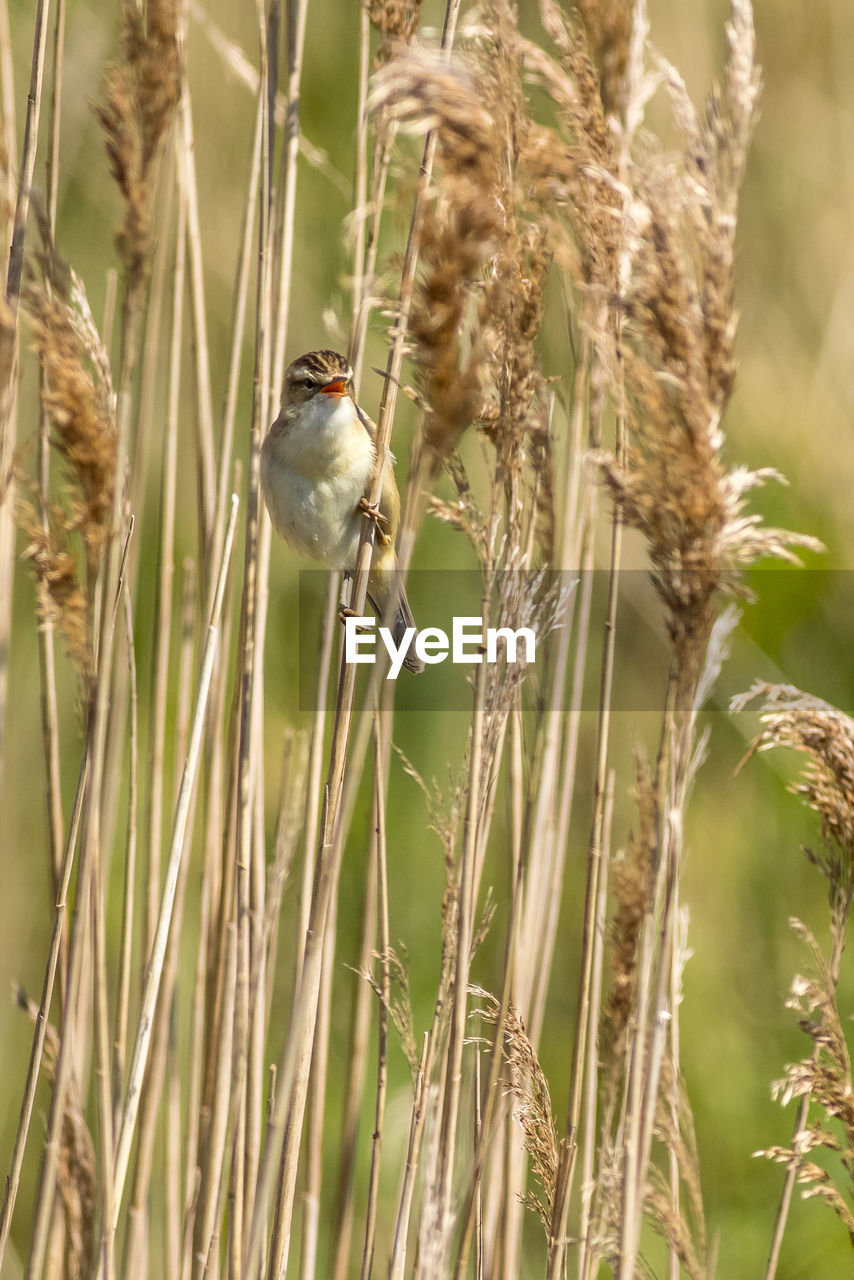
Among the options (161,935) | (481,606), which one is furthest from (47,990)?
(481,606)

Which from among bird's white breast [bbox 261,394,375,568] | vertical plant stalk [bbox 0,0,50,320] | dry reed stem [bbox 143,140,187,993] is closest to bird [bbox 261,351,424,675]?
bird's white breast [bbox 261,394,375,568]

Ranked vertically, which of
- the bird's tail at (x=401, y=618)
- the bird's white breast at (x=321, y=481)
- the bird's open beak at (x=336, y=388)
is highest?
the bird's open beak at (x=336, y=388)

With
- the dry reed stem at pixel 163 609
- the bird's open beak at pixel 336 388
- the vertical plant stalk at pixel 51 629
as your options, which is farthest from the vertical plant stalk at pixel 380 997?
the bird's open beak at pixel 336 388

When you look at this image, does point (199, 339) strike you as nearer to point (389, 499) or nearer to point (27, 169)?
point (27, 169)

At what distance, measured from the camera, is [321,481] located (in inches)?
84.7

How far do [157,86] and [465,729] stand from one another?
2.13 metres

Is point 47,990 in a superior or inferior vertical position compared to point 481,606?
inferior

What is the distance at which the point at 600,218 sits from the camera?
50.0 inches

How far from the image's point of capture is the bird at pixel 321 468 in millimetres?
2150

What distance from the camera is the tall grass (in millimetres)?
1112

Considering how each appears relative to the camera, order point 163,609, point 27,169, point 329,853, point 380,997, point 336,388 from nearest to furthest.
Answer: point 329,853, point 27,169, point 380,997, point 163,609, point 336,388

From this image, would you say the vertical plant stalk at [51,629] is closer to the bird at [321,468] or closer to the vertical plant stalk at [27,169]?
the vertical plant stalk at [27,169]

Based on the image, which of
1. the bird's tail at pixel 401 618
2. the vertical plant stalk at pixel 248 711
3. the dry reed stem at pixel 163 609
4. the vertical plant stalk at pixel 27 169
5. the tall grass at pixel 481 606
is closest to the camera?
the tall grass at pixel 481 606

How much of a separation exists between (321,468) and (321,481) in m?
0.02
